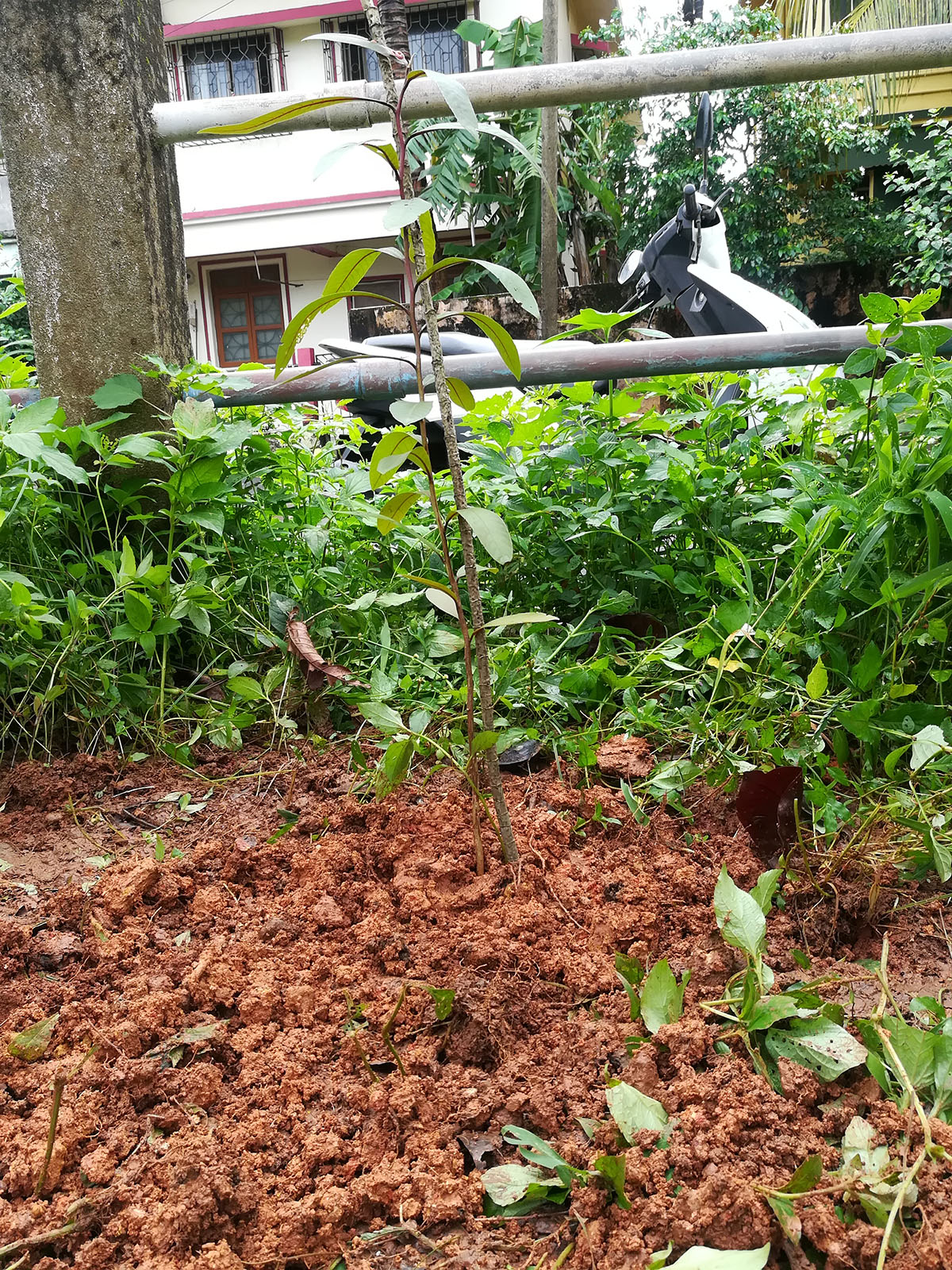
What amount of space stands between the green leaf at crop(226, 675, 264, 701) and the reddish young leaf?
898mm

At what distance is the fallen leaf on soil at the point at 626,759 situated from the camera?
4.53ft

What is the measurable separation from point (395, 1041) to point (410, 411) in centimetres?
65

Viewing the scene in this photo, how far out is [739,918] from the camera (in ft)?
3.07

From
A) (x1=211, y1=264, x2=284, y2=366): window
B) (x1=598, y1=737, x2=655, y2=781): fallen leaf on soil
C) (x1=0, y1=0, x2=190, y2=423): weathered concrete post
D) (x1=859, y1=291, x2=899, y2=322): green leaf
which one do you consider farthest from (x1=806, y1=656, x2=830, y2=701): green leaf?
(x1=211, y1=264, x2=284, y2=366): window

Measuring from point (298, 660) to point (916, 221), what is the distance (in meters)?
8.90

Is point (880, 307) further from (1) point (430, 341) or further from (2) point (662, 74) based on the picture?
(1) point (430, 341)

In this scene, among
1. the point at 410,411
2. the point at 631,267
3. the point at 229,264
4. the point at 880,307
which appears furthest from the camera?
the point at 229,264

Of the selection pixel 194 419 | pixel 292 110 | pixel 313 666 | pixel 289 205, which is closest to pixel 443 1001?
pixel 313 666

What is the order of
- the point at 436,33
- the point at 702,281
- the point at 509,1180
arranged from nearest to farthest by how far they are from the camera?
1. the point at 509,1180
2. the point at 702,281
3. the point at 436,33

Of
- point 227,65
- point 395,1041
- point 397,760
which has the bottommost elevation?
point 395,1041

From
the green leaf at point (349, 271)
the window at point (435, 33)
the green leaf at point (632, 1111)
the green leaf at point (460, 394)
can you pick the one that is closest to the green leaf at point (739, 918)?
the green leaf at point (632, 1111)

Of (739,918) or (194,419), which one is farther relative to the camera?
(194,419)

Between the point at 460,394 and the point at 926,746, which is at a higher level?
the point at 460,394

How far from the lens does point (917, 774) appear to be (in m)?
1.29
